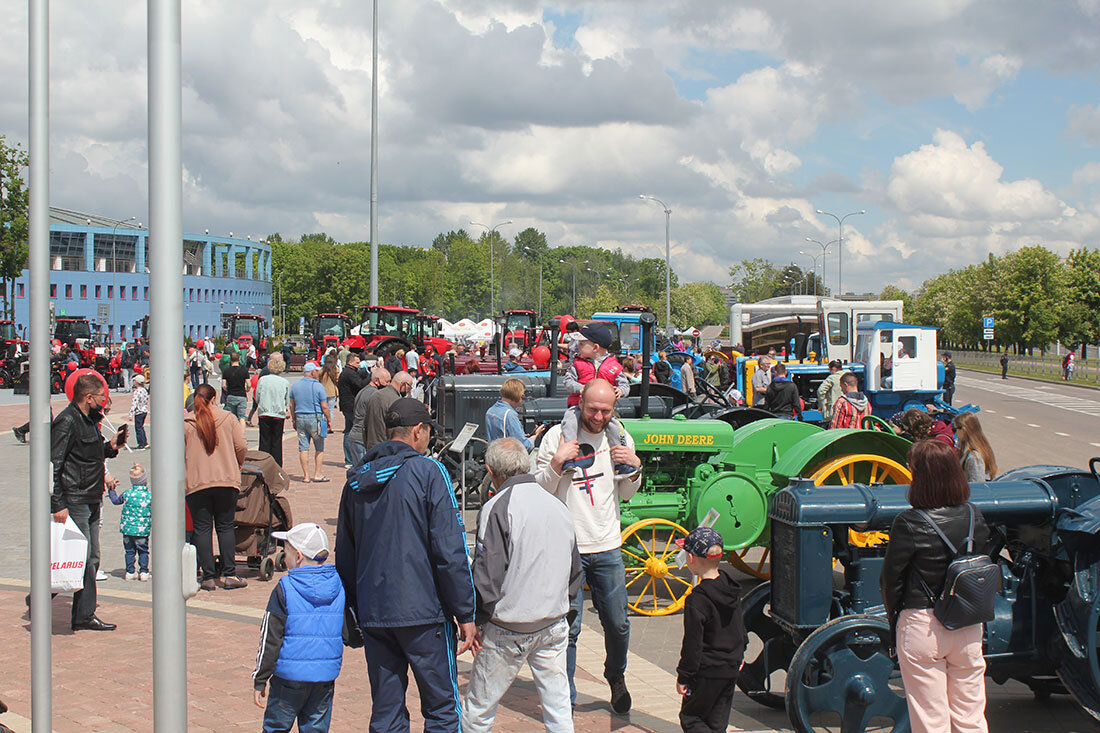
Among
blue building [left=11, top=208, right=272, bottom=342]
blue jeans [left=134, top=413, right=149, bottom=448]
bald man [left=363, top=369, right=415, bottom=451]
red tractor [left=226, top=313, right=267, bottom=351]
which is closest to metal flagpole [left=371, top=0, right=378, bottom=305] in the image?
blue jeans [left=134, top=413, right=149, bottom=448]

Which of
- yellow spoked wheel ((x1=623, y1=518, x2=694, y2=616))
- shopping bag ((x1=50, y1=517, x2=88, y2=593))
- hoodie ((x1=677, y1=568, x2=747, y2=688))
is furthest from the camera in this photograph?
yellow spoked wheel ((x1=623, y1=518, x2=694, y2=616))

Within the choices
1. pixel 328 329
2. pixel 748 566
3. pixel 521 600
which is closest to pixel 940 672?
pixel 521 600

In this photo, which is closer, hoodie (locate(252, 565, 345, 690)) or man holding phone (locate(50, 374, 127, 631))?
hoodie (locate(252, 565, 345, 690))

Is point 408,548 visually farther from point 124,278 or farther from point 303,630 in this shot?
point 124,278

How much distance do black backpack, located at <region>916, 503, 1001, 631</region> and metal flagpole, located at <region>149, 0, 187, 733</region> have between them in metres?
2.87

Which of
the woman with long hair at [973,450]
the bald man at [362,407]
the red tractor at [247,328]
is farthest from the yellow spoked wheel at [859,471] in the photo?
the red tractor at [247,328]

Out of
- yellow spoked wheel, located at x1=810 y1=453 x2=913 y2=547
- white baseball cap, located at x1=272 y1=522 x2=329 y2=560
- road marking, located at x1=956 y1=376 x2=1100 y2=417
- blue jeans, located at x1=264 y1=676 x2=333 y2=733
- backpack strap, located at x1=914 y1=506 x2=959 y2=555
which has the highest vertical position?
backpack strap, located at x1=914 y1=506 x2=959 y2=555

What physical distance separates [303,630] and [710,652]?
1793mm

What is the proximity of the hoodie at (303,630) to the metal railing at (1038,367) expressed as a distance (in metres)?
49.4

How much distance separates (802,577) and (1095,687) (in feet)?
4.78

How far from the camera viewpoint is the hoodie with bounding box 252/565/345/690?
416 centimetres

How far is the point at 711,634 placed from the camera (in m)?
4.63

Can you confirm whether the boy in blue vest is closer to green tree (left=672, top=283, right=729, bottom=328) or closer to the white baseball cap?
the white baseball cap

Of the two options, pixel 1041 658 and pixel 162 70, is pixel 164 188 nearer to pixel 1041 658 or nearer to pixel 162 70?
pixel 162 70
